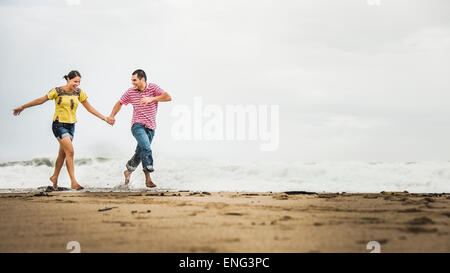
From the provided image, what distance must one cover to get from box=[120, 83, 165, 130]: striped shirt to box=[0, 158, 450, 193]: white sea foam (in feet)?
4.71

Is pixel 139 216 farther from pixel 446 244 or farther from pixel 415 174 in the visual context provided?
pixel 415 174

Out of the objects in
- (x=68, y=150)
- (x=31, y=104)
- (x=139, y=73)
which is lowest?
(x=68, y=150)

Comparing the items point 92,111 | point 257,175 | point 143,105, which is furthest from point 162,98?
point 257,175

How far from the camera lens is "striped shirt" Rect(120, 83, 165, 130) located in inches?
358

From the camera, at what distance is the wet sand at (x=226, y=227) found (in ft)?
11.2

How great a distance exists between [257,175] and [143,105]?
4625 millimetres

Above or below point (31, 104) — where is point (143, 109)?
above

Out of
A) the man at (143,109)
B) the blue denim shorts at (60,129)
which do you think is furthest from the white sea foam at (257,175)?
the blue denim shorts at (60,129)

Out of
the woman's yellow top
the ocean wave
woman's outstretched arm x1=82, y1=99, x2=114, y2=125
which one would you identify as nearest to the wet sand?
the woman's yellow top

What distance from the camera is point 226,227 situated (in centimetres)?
402

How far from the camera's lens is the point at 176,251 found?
10.7 ft

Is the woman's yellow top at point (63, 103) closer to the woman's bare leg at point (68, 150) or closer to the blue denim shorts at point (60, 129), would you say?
the blue denim shorts at point (60, 129)

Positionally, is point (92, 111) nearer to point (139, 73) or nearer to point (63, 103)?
point (63, 103)

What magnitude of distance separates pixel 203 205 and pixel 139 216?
1101 mm
